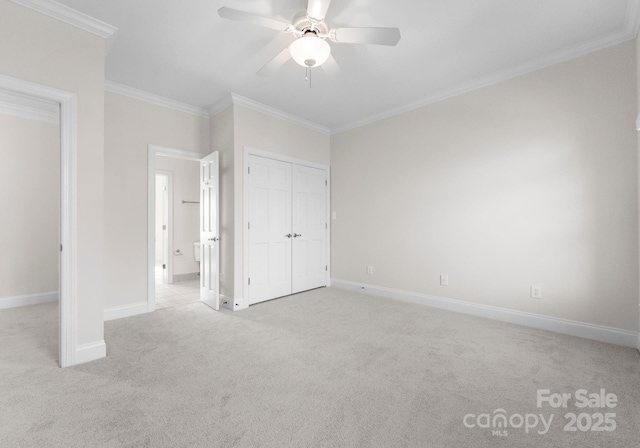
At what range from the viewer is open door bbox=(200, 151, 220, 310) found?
3.75 m

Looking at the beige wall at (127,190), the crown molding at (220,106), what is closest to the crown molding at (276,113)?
the crown molding at (220,106)

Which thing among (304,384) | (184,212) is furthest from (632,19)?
(184,212)

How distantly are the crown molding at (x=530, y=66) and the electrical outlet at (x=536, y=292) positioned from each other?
2269mm

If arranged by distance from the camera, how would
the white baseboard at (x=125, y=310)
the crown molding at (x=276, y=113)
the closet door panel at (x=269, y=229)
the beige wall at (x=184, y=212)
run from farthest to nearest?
the beige wall at (x=184, y=212) < the closet door panel at (x=269, y=229) < the crown molding at (x=276, y=113) < the white baseboard at (x=125, y=310)

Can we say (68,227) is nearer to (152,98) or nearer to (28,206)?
(152,98)

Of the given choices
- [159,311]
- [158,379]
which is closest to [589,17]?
[158,379]

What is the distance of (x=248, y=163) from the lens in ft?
12.7

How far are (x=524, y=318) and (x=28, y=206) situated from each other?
6426 mm

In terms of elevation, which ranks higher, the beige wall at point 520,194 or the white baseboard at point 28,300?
the beige wall at point 520,194

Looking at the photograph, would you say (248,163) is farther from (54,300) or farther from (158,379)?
(54,300)

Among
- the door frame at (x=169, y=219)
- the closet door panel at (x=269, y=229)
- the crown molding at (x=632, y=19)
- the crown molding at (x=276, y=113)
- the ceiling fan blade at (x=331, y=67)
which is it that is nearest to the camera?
the crown molding at (x=632, y=19)

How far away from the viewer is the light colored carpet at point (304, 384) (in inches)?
58.7

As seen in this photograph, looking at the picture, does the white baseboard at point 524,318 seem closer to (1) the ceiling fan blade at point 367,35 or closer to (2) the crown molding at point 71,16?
(1) the ceiling fan blade at point 367,35

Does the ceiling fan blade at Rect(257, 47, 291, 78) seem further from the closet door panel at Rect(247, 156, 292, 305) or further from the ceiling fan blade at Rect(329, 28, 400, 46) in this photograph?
the closet door panel at Rect(247, 156, 292, 305)
